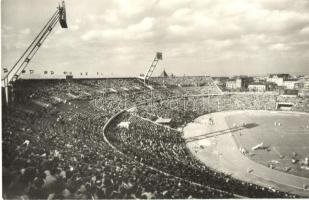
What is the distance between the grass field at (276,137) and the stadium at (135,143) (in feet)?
0.35

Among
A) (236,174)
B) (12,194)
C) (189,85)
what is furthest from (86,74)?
(12,194)

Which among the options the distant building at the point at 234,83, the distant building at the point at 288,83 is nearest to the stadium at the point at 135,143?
the distant building at the point at 288,83

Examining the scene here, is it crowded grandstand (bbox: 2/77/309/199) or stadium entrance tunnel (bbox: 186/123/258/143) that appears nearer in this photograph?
crowded grandstand (bbox: 2/77/309/199)

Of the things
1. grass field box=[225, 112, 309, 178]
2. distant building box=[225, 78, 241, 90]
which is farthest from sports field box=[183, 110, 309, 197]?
distant building box=[225, 78, 241, 90]

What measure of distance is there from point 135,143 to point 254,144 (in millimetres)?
11866

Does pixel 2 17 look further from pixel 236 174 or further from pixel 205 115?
pixel 205 115

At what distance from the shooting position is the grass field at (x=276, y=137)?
21.4 metres

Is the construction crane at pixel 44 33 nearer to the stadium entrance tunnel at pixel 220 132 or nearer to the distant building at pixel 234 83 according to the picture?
the stadium entrance tunnel at pixel 220 132

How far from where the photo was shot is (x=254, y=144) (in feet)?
86.7

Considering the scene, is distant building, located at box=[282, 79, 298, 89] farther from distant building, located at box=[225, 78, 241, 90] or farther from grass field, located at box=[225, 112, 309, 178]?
grass field, located at box=[225, 112, 309, 178]

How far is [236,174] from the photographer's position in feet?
62.2

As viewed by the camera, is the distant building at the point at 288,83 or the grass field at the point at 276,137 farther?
the distant building at the point at 288,83

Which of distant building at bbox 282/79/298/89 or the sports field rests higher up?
distant building at bbox 282/79/298/89

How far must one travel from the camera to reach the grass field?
21.4 meters
